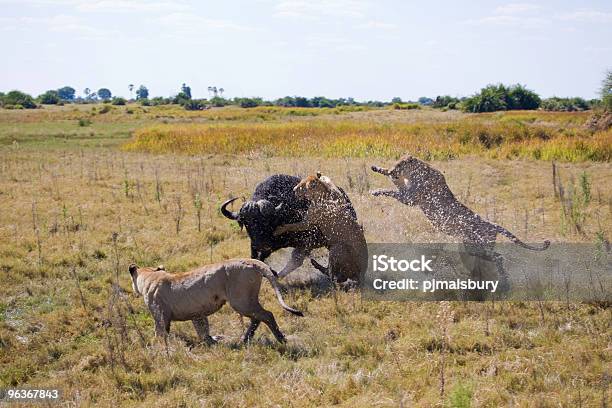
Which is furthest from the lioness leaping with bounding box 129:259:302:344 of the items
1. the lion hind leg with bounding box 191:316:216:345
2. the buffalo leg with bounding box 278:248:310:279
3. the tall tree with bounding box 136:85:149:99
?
the tall tree with bounding box 136:85:149:99

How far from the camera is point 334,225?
7.98 meters

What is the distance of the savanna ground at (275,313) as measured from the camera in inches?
208

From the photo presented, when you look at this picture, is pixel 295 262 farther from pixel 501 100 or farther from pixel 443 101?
pixel 443 101

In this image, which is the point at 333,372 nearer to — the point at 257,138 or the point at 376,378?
the point at 376,378

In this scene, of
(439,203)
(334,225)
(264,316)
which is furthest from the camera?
(439,203)

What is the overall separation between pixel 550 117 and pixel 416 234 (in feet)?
93.1

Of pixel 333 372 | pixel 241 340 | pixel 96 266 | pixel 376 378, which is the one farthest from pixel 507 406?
pixel 96 266

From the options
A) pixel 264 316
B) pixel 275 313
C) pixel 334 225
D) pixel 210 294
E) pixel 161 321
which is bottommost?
pixel 275 313

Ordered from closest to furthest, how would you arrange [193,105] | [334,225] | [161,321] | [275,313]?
[161,321] → [275,313] → [334,225] → [193,105]

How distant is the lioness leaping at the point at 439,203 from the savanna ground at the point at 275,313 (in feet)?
3.39

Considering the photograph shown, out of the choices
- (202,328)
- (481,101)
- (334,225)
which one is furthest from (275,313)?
(481,101)

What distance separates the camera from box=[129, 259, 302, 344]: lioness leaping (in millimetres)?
6141

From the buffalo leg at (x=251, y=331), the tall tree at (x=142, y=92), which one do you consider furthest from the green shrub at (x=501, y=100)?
the tall tree at (x=142, y=92)

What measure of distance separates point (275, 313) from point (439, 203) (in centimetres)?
283
